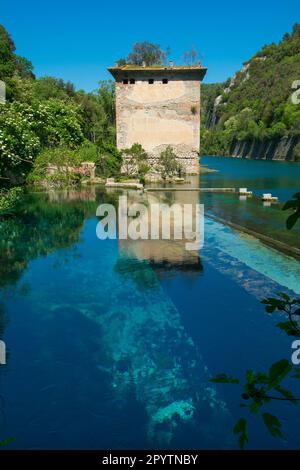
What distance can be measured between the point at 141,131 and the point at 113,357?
27.2 meters

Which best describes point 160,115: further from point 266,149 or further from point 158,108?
point 266,149

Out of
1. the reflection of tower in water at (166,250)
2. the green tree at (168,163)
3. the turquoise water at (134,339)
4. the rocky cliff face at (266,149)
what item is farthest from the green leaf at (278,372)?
the rocky cliff face at (266,149)

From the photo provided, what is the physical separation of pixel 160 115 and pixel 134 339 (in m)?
26.7

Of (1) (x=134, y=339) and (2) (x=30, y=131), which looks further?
(2) (x=30, y=131)

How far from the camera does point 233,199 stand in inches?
917

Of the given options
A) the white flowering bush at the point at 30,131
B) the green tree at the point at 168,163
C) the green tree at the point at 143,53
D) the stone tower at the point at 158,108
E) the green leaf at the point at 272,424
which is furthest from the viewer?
the green tree at the point at 143,53

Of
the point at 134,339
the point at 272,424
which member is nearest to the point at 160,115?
the point at 134,339

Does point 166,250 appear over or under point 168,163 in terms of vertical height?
under

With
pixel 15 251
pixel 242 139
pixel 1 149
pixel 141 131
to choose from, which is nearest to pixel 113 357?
pixel 15 251

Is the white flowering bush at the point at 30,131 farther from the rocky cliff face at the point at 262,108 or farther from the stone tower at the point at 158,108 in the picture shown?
the rocky cliff face at the point at 262,108

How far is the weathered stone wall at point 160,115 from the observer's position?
31125 mm

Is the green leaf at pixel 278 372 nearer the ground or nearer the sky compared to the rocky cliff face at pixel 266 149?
nearer the ground

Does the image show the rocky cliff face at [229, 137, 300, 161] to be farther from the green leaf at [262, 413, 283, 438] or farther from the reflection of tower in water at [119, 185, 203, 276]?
the green leaf at [262, 413, 283, 438]

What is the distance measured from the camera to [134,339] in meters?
7.56
